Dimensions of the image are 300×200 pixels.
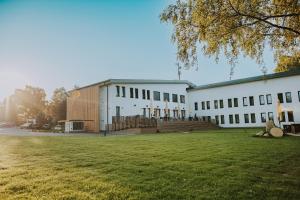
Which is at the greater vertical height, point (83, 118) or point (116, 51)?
point (116, 51)

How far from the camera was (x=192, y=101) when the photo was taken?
44156 millimetres

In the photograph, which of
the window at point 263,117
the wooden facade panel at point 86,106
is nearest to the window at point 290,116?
the window at point 263,117

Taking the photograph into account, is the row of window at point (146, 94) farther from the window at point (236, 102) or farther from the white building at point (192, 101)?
the window at point (236, 102)

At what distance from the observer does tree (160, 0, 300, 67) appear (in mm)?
7840

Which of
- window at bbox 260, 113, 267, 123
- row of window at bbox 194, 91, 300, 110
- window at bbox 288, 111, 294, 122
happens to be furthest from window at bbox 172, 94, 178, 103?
window at bbox 288, 111, 294, 122

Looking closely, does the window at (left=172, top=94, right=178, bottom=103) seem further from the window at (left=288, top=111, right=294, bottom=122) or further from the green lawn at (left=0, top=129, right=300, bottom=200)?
the green lawn at (left=0, top=129, right=300, bottom=200)

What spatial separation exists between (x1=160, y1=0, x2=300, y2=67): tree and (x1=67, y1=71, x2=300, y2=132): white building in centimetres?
2248

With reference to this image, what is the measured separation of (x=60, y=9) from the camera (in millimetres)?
10070

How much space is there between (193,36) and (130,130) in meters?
19.0

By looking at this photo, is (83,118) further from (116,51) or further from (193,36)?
(193,36)

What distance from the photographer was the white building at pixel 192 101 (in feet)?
105

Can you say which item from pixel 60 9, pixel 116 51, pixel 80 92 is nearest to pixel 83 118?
pixel 80 92

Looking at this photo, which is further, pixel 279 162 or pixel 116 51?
pixel 116 51

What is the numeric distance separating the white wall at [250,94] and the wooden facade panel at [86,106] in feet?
62.5
